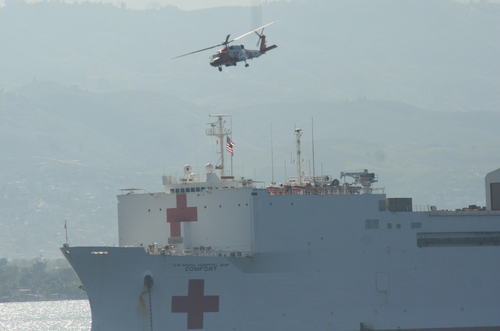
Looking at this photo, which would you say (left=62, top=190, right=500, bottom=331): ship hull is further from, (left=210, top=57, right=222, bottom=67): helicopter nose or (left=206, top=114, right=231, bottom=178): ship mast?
(left=210, top=57, right=222, bottom=67): helicopter nose

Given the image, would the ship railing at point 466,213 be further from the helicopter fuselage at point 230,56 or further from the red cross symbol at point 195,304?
the helicopter fuselage at point 230,56

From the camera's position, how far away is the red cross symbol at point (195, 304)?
3588 centimetres

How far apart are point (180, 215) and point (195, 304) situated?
461 cm

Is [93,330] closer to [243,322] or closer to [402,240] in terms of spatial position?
[243,322]

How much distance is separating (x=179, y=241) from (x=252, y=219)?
3.88m

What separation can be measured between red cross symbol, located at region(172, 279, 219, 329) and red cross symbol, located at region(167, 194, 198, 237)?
333 cm

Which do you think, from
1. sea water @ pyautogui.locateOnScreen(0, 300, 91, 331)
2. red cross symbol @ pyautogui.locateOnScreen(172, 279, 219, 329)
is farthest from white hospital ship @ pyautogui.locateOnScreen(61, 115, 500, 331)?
sea water @ pyautogui.locateOnScreen(0, 300, 91, 331)

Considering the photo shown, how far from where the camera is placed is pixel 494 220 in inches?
1631

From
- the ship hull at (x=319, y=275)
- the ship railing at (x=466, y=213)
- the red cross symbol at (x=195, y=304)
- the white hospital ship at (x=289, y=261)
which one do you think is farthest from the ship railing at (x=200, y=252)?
the ship railing at (x=466, y=213)

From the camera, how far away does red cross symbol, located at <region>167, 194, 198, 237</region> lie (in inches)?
1501

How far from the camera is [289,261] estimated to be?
3744 cm

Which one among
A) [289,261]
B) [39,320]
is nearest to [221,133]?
[289,261]

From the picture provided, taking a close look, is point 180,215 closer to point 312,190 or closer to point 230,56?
point 312,190

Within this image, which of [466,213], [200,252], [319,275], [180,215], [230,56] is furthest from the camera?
[230,56]
